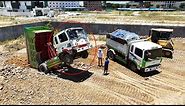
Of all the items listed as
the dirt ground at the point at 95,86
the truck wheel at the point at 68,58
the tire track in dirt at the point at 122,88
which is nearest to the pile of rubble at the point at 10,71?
the dirt ground at the point at 95,86

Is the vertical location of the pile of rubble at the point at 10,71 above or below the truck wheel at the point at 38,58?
below

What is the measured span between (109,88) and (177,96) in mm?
3944

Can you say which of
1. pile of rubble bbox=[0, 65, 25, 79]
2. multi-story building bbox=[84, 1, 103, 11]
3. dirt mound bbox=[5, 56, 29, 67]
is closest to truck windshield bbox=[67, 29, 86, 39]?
pile of rubble bbox=[0, 65, 25, 79]

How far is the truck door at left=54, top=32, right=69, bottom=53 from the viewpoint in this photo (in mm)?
14898

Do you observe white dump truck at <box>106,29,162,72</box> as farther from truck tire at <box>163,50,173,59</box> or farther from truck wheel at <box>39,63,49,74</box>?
truck wheel at <box>39,63,49,74</box>

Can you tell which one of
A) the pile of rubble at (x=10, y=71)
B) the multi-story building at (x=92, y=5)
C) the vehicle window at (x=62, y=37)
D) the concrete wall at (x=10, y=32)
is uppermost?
the multi-story building at (x=92, y=5)

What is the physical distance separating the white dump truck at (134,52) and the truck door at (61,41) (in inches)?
181

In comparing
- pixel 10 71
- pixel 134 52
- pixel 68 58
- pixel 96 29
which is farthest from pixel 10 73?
pixel 96 29

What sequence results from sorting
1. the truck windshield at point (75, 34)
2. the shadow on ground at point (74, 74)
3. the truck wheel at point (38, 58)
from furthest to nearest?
the truck wheel at point (38, 58) → the shadow on ground at point (74, 74) → the truck windshield at point (75, 34)

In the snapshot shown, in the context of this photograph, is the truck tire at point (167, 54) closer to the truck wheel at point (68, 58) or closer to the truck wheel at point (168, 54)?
the truck wheel at point (168, 54)

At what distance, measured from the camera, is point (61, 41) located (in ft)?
50.1

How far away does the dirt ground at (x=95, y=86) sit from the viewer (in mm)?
11905

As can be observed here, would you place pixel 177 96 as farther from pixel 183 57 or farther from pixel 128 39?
pixel 183 57

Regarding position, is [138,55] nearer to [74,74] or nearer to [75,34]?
[75,34]
